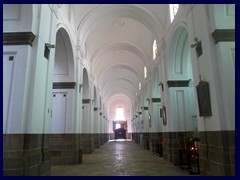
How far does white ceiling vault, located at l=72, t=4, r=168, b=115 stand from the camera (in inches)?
383

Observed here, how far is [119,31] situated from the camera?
13.4 meters

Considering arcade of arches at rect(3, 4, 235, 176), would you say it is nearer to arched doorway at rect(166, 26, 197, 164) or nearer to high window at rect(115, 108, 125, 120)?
arched doorway at rect(166, 26, 197, 164)

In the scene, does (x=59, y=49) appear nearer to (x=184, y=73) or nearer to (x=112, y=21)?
(x=112, y=21)

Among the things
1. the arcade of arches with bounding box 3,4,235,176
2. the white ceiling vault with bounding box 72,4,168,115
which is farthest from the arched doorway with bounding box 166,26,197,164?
the white ceiling vault with bounding box 72,4,168,115

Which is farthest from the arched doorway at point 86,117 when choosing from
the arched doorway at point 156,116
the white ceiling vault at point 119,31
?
the arched doorway at point 156,116

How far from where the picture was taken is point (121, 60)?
18422 mm

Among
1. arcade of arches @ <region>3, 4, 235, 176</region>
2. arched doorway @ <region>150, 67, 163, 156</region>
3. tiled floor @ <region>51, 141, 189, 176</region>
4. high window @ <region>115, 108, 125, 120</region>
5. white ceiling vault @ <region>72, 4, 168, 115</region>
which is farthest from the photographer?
high window @ <region>115, 108, 125, 120</region>

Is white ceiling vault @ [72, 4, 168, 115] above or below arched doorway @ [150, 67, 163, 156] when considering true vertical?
above

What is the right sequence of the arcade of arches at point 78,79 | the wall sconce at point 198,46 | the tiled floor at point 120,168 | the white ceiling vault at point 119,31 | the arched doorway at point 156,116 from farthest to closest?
the arched doorway at point 156,116
the white ceiling vault at point 119,31
the tiled floor at point 120,168
the wall sconce at point 198,46
the arcade of arches at point 78,79

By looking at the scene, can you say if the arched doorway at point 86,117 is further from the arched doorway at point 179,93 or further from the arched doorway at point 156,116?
the arched doorway at point 179,93

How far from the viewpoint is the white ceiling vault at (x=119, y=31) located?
973 cm

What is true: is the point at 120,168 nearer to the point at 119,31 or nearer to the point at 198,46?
the point at 198,46

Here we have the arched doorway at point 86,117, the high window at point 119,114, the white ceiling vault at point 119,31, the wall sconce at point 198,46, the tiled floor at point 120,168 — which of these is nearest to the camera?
the wall sconce at point 198,46

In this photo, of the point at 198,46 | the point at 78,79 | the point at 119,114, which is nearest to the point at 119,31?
the point at 78,79
